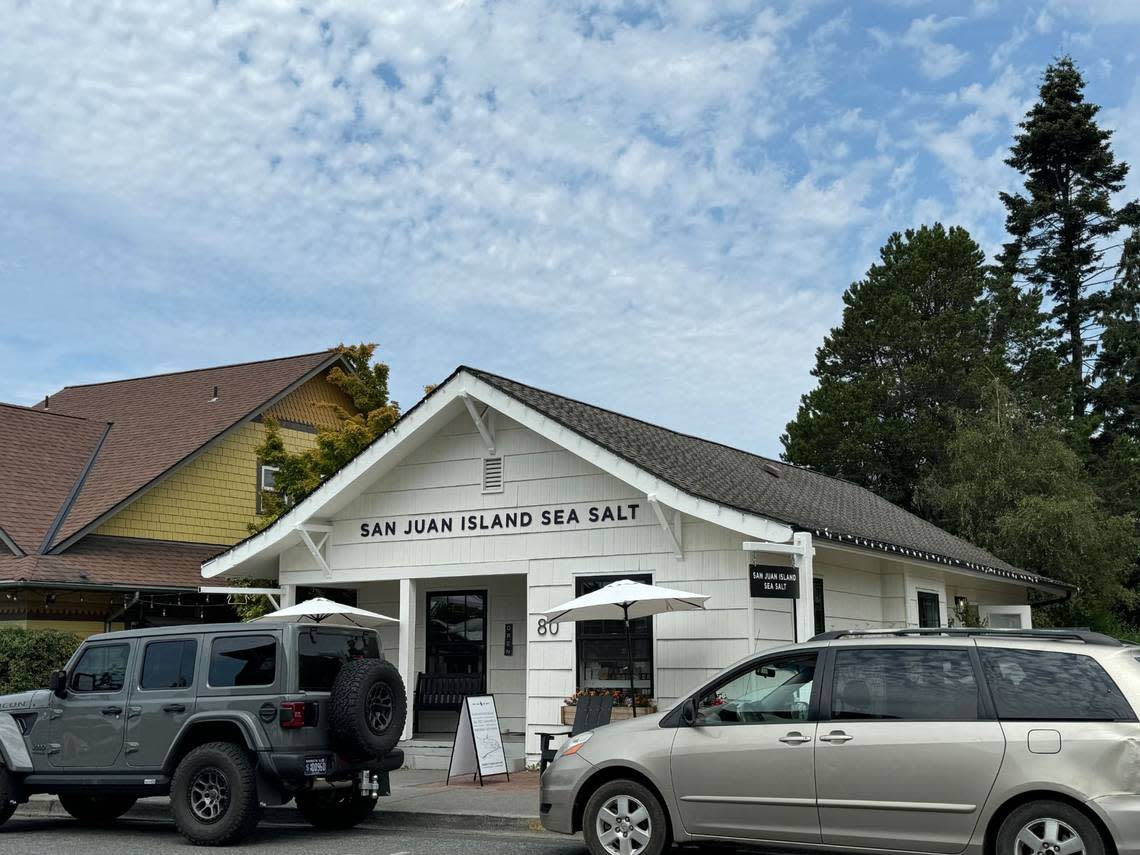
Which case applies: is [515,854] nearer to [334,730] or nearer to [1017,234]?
[334,730]

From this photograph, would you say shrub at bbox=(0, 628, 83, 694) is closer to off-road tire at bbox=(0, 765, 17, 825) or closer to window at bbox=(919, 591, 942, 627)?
off-road tire at bbox=(0, 765, 17, 825)

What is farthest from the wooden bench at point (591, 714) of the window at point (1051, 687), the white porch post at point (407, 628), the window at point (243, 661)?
the window at point (1051, 687)

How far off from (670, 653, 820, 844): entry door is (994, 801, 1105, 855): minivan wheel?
123 cm

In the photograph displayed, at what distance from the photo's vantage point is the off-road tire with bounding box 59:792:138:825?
12141 millimetres

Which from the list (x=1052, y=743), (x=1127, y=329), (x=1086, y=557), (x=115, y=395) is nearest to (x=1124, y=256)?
(x=1127, y=329)

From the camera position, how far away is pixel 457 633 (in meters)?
18.5

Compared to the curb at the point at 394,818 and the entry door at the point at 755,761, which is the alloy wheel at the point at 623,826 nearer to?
the entry door at the point at 755,761

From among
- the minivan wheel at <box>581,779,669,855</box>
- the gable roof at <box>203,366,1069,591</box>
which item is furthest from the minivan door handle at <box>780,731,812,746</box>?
the gable roof at <box>203,366,1069,591</box>

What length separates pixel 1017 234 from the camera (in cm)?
4841

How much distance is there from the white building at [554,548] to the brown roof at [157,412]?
16.8ft

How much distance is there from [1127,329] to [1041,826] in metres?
Answer: 43.4

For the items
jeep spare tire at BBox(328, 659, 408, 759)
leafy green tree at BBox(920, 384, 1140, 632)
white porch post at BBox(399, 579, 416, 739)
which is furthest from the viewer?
leafy green tree at BBox(920, 384, 1140, 632)

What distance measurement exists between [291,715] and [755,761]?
13.5 feet

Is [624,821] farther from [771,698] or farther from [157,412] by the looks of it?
[157,412]
